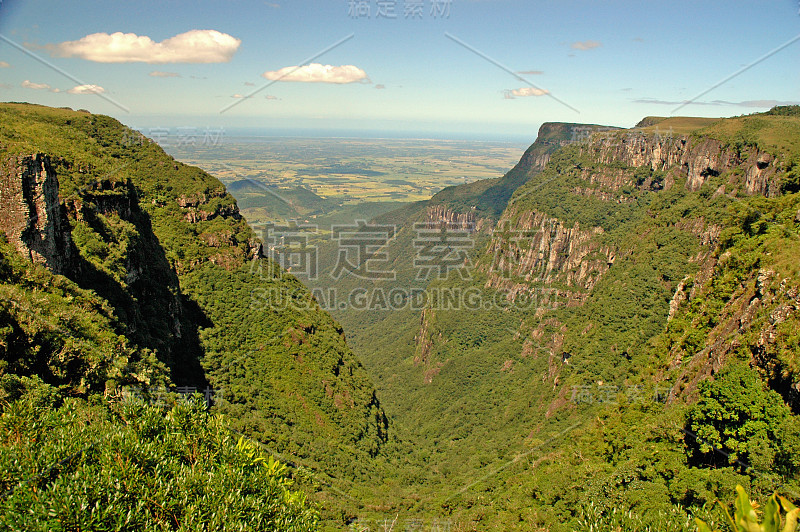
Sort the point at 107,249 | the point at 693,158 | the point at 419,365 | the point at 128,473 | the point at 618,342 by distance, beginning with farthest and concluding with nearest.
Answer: the point at 419,365, the point at 693,158, the point at 618,342, the point at 107,249, the point at 128,473

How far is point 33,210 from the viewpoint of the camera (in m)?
20.7

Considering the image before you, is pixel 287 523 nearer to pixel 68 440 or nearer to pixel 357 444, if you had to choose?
pixel 68 440

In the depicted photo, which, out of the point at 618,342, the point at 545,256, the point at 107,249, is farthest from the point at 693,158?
the point at 107,249

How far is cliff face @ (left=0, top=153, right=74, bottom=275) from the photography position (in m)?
19.9

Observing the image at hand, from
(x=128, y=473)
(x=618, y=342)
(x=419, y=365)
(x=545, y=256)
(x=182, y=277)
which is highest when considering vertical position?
(x=128, y=473)

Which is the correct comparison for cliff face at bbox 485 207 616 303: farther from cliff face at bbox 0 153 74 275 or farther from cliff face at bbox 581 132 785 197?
cliff face at bbox 0 153 74 275

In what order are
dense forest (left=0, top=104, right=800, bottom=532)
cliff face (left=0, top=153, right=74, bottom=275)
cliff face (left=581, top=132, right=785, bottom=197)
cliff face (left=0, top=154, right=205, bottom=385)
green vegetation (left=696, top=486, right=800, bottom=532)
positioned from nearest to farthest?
green vegetation (left=696, top=486, right=800, bottom=532) → dense forest (left=0, top=104, right=800, bottom=532) → cliff face (left=0, top=153, right=74, bottom=275) → cliff face (left=0, top=154, right=205, bottom=385) → cliff face (left=581, top=132, right=785, bottom=197)

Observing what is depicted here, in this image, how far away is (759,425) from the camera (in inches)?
762

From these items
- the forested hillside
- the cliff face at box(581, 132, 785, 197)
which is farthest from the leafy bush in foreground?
the cliff face at box(581, 132, 785, 197)

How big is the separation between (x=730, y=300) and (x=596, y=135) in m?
83.1

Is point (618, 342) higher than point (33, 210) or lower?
lower

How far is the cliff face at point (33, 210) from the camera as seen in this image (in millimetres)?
19859

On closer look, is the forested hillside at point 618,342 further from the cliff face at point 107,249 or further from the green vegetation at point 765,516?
the cliff face at point 107,249

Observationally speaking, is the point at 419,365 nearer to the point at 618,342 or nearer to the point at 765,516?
the point at 618,342
